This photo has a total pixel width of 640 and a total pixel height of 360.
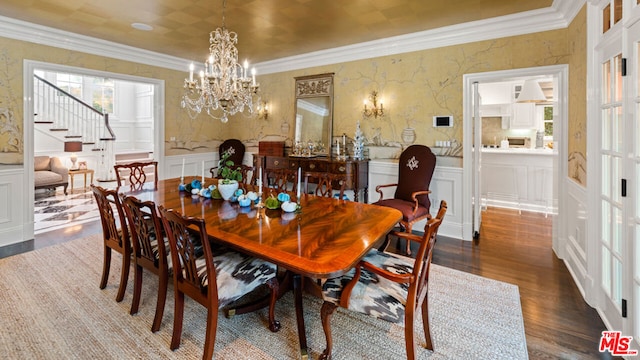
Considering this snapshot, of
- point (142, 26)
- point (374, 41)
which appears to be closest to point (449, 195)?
point (374, 41)

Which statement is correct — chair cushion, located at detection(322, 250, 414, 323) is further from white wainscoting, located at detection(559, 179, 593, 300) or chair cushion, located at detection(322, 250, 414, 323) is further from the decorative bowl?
white wainscoting, located at detection(559, 179, 593, 300)

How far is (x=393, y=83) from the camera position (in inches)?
175

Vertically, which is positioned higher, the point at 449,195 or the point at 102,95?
the point at 102,95

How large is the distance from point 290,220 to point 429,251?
3.05 ft

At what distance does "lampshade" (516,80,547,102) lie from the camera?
17.6 feet

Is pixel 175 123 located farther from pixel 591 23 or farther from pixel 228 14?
pixel 591 23

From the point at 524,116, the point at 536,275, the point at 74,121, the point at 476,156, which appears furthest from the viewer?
the point at 74,121

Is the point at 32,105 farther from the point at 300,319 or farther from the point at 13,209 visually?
A: the point at 300,319

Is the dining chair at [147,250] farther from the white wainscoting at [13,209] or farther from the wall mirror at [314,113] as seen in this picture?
the wall mirror at [314,113]

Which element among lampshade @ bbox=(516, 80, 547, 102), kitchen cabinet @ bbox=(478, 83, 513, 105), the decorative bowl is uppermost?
kitchen cabinet @ bbox=(478, 83, 513, 105)

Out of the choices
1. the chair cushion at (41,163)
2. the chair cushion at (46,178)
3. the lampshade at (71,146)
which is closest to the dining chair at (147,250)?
the chair cushion at (46,178)

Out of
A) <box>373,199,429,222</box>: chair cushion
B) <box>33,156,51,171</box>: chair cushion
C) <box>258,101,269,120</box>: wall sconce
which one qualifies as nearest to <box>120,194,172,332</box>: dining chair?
<box>373,199,429,222</box>: chair cushion

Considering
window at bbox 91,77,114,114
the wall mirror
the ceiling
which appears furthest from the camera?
window at bbox 91,77,114,114

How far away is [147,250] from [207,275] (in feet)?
2.52
